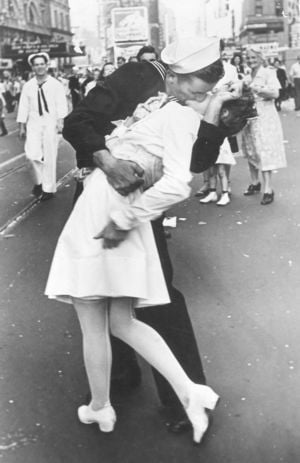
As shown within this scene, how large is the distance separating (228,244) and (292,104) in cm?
2360

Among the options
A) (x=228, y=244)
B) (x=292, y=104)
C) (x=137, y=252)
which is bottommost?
(x=292, y=104)

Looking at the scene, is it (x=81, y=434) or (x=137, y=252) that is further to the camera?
(x=81, y=434)

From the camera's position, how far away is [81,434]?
3307mm

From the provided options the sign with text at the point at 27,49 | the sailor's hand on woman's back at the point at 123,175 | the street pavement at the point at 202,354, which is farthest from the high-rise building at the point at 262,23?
the sailor's hand on woman's back at the point at 123,175

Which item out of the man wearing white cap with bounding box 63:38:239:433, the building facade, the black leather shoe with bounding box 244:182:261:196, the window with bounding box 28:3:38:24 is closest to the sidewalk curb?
the black leather shoe with bounding box 244:182:261:196

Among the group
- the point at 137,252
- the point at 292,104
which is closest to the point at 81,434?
the point at 137,252

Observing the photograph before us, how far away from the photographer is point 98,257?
295 cm

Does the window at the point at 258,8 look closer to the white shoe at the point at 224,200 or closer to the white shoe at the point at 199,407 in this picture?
the white shoe at the point at 224,200

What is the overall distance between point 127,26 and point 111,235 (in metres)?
87.1

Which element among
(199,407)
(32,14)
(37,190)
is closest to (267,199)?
(37,190)

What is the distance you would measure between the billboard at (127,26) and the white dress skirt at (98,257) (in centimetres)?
8230

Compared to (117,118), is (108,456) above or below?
below

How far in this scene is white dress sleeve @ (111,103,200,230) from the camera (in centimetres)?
279

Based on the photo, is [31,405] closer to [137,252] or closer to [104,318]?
[104,318]
